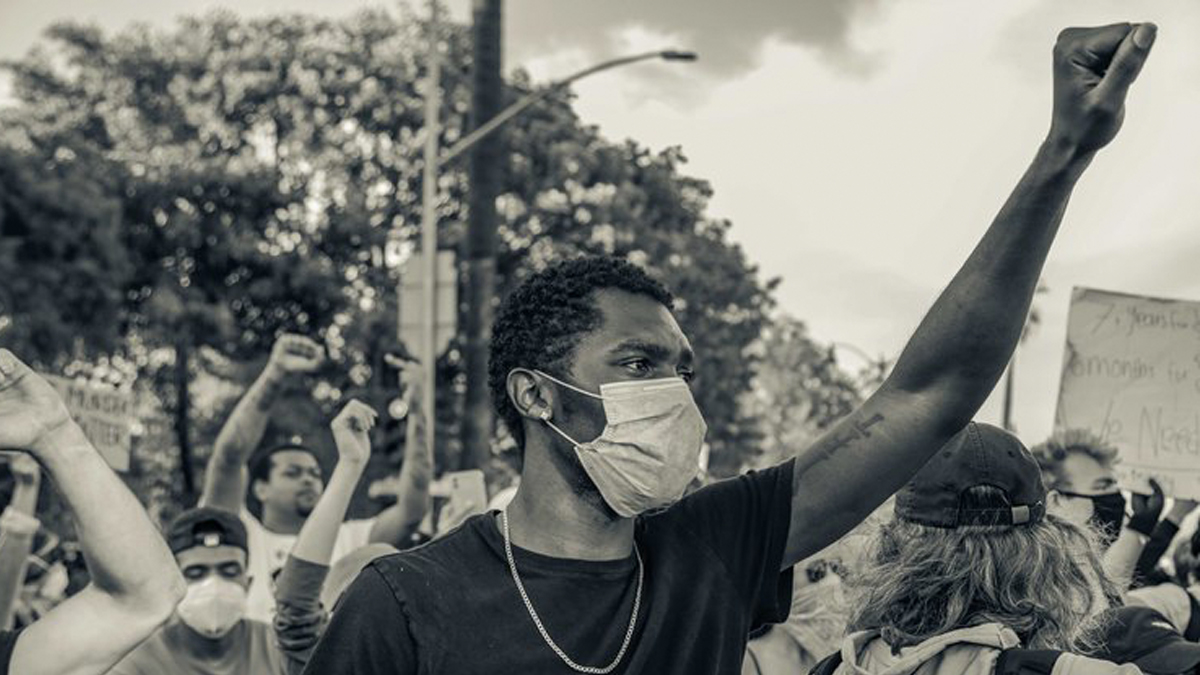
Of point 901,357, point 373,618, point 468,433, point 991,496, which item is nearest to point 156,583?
point 373,618

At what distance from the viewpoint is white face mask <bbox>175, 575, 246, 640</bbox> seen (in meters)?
4.99

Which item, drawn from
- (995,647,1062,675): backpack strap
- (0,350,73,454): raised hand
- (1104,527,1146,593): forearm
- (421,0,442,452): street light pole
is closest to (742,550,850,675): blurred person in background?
(1104,527,1146,593): forearm

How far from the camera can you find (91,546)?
2564mm

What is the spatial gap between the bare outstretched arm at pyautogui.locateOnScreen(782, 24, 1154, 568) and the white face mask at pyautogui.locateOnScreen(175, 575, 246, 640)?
9.00 ft

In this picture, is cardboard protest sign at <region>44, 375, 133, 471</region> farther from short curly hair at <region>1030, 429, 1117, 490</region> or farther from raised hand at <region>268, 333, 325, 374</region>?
short curly hair at <region>1030, 429, 1117, 490</region>

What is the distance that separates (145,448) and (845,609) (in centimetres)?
2861

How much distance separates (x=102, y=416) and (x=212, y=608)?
3.23m

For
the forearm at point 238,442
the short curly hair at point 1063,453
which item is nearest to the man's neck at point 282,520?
the forearm at point 238,442

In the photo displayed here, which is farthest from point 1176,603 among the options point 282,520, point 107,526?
point 282,520

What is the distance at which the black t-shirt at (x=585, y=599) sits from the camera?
8.34ft

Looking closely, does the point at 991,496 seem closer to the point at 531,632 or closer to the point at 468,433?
the point at 531,632

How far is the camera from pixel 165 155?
31.5 meters

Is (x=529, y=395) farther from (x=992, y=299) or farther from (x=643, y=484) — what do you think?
(x=992, y=299)

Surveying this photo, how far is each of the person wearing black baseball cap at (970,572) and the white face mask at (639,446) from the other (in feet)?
1.65
